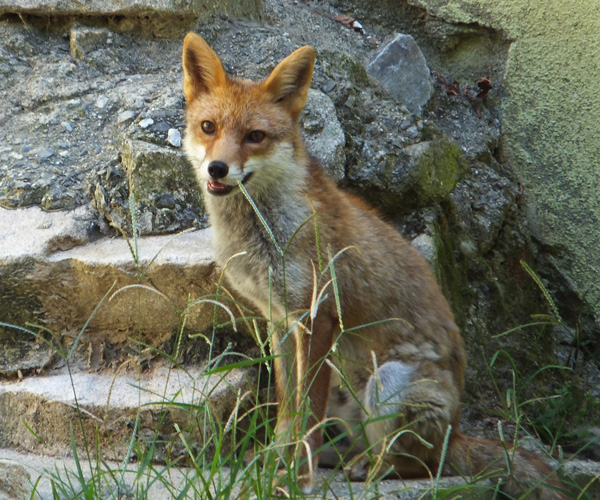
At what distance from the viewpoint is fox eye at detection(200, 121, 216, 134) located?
4160 mm

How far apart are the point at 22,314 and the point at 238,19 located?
3147mm

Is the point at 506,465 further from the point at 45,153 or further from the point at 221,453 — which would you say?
the point at 45,153

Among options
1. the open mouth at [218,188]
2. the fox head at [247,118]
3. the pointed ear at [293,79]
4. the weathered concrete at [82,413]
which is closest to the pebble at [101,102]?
→ the fox head at [247,118]

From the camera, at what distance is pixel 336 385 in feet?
15.3

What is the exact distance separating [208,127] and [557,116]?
3273mm

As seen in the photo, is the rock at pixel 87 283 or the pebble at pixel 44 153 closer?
the rock at pixel 87 283

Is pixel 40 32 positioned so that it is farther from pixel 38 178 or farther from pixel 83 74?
pixel 38 178

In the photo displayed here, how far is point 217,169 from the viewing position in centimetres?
381

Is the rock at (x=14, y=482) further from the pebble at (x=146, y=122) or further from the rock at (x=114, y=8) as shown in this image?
the rock at (x=114, y=8)

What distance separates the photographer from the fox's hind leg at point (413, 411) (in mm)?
4035

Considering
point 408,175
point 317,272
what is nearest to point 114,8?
point 408,175

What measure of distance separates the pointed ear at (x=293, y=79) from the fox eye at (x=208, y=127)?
43 cm

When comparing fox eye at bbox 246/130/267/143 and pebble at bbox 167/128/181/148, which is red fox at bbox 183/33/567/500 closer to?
fox eye at bbox 246/130/267/143

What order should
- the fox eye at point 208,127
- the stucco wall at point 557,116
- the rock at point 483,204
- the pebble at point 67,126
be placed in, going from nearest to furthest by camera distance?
the fox eye at point 208,127 → the pebble at point 67,126 → the stucco wall at point 557,116 → the rock at point 483,204
